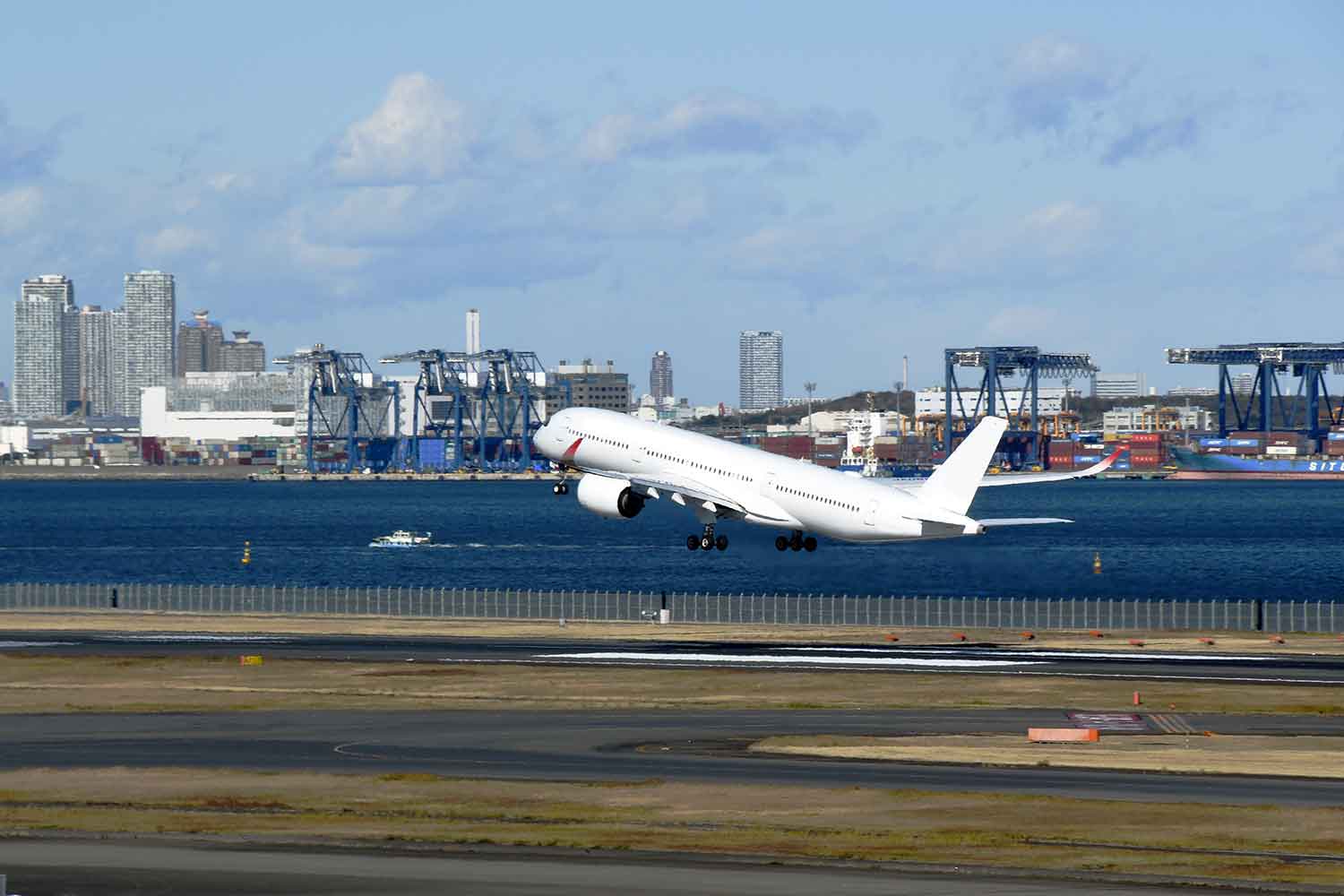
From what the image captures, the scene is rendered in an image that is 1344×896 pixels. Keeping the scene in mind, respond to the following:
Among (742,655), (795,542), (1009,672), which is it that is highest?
(795,542)

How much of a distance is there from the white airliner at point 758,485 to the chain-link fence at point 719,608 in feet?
19.0

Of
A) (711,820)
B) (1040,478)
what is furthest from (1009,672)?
(711,820)

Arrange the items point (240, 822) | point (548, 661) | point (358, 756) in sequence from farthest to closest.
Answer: point (548, 661) < point (358, 756) < point (240, 822)

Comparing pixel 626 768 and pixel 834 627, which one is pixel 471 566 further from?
pixel 626 768

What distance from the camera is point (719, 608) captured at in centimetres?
10525

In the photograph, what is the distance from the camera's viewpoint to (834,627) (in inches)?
4016

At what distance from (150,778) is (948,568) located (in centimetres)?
14802

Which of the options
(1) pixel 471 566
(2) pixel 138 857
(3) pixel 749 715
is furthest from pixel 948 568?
(2) pixel 138 857

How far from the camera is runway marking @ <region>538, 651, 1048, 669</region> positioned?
259ft

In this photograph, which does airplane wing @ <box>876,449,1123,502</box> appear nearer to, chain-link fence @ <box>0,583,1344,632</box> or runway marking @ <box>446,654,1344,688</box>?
chain-link fence @ <box>0,583,1344,632</box>

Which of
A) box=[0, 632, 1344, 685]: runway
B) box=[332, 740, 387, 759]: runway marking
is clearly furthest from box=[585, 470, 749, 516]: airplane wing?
box=[332, 740, 387, 759]: runway marking

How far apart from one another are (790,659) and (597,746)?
90.3ft

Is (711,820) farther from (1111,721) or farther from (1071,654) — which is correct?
(1071,654)

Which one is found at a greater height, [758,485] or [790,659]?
[758,485]
